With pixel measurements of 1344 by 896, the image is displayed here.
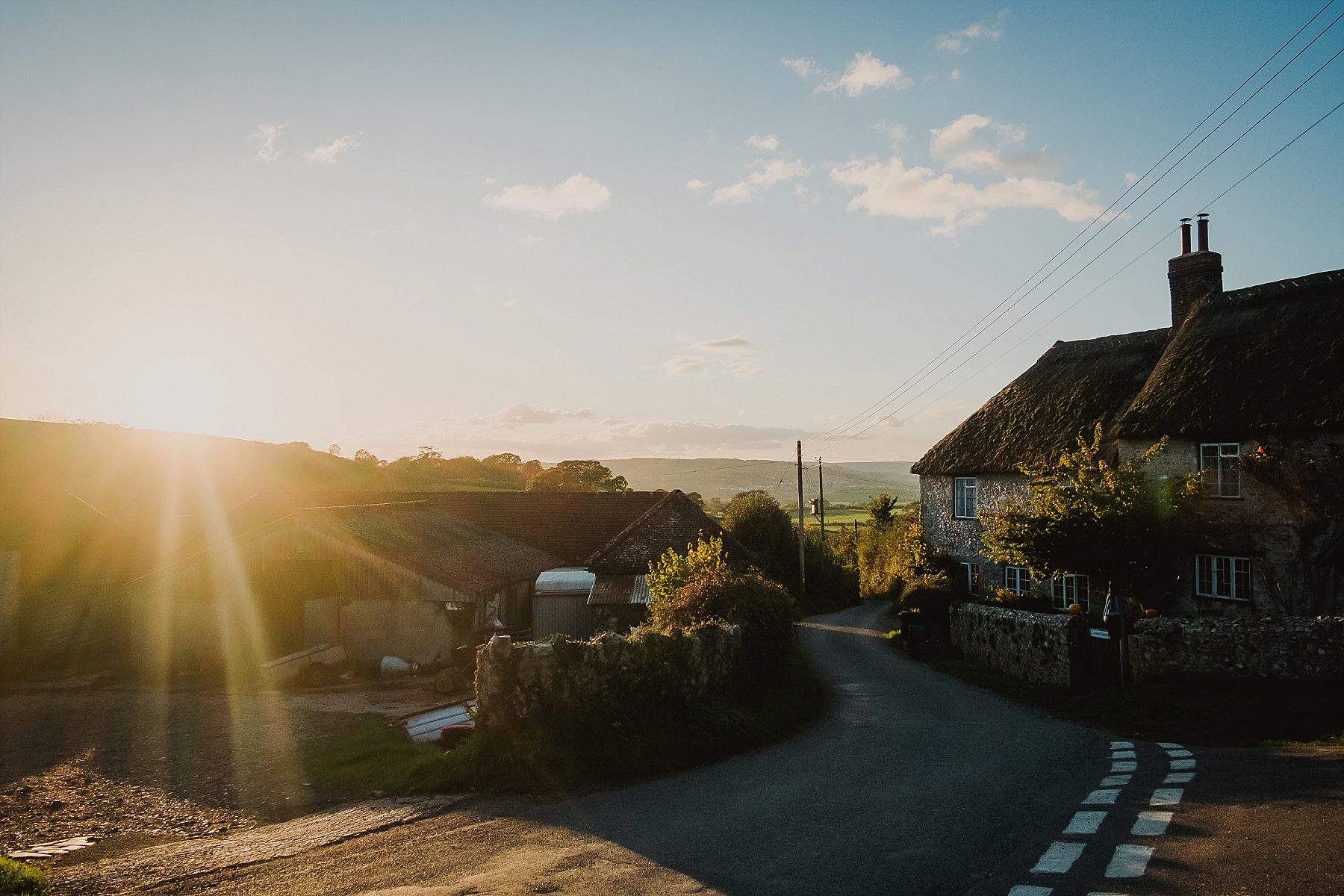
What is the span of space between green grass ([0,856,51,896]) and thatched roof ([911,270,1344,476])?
26570 mm

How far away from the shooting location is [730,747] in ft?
47.5

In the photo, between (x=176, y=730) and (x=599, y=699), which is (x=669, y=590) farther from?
Result: (x=176, y=730)

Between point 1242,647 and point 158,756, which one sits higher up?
point 1242,647

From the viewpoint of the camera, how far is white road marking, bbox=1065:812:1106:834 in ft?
28.3

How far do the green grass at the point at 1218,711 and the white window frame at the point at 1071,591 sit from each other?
31.5 ft

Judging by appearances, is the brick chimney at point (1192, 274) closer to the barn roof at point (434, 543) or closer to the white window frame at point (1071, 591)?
the white window frame at point (1071, 591)

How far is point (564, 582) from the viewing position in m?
31.4

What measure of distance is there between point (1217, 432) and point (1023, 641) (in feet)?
28.3

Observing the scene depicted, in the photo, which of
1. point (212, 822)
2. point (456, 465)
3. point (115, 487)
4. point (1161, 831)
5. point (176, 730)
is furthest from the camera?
point (456, 465)

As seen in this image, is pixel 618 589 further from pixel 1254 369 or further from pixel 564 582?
pixel 1254 369

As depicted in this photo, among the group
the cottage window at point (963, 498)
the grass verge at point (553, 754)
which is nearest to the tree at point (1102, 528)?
the cottage window at point (963, 498)

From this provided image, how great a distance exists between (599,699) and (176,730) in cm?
1149

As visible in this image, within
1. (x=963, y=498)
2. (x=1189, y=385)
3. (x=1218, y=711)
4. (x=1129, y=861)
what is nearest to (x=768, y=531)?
(x=963, y=498)

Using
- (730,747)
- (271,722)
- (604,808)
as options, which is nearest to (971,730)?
(730,747)
